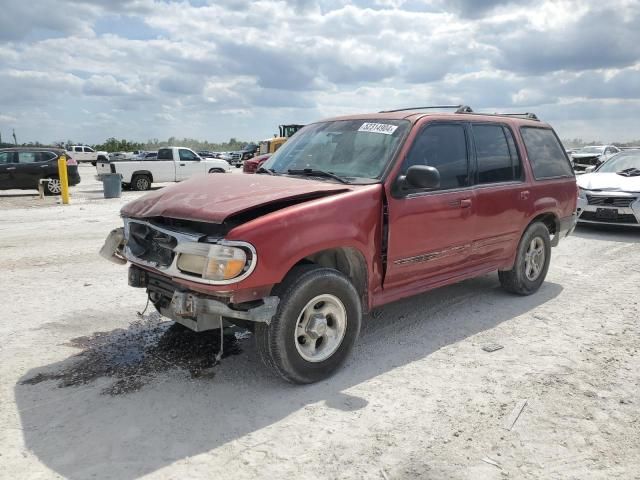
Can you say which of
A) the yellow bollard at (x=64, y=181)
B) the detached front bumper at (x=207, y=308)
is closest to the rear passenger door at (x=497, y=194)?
the detached front bumper at (x=207, y=308)

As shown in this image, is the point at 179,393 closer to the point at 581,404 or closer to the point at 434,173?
the point at 434,173

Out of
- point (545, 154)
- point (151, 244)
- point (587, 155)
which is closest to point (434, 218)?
point (151, 244)

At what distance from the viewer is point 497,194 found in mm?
5137

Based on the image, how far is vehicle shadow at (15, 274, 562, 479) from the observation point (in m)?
2.89

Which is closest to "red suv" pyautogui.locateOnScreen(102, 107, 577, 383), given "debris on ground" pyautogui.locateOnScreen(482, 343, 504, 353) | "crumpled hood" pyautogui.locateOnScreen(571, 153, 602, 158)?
"debris on ground" pyautogui.locateOnScreen(482, 343, 504, 353)

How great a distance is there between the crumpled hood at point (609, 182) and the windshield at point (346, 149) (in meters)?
7.00

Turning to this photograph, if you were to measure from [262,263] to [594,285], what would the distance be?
4.93m

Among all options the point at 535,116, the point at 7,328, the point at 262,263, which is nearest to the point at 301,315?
the point at 262,263

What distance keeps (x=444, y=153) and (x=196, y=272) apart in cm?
254

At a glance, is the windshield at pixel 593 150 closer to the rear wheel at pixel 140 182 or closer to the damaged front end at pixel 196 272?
the rear wheel at pixel 140 182

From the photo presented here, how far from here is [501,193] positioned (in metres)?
5.19

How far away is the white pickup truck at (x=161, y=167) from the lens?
66.1 ft

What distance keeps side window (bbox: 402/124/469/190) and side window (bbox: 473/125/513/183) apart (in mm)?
245

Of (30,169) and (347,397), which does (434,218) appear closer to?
(347,397)
